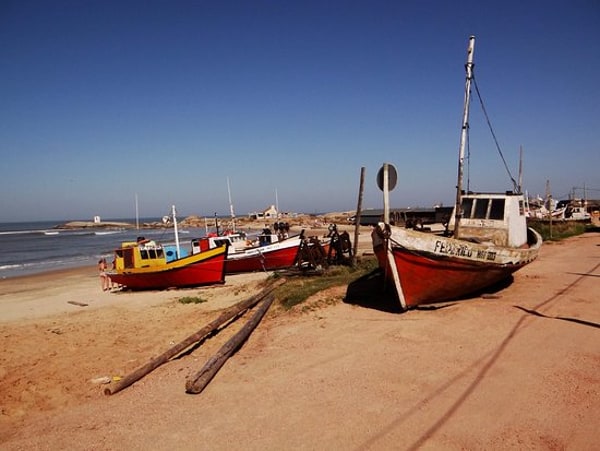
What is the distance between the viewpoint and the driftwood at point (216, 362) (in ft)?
21.3

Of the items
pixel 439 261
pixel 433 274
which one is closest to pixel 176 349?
pixel 433 274

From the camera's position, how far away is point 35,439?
223 inches

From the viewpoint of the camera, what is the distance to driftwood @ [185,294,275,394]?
21.3ft

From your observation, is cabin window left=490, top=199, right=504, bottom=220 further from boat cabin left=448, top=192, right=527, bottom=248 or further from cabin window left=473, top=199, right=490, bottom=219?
cabin window left=473, top=199, right=490, bottom=219

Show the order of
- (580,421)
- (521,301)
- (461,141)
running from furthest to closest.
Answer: (461,141)
(521,301)
(580,421)

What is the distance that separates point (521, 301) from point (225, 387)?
24.4 feet

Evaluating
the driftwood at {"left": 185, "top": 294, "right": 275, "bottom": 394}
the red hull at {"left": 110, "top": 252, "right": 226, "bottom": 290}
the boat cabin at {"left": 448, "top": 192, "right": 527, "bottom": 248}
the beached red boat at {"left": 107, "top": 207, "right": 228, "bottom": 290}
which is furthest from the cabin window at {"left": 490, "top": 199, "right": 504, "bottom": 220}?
the red hull at {"left": 110, "top": 252, "right": 226, "bottom": 290}

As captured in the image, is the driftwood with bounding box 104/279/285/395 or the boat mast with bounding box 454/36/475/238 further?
the boat mast with bounding box 454/36/475/238

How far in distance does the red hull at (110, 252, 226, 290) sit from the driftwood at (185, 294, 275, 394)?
389 inches

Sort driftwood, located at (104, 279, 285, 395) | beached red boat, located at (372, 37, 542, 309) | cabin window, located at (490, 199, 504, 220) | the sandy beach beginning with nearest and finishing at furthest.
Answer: the sandy beach → driftwood, located at (104, 279, 285, 395) → beached red boat, located at (372, 37, 542, 309) → cabin window, located at (490, 199, 504, 220)

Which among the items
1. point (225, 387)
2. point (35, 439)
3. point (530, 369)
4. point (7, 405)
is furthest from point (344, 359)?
point (7, 405)

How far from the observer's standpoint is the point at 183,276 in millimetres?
19734

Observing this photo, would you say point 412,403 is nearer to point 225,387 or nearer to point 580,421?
point 580,421

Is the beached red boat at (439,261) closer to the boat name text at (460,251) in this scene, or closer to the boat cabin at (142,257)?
the boat name text at (460,251)
